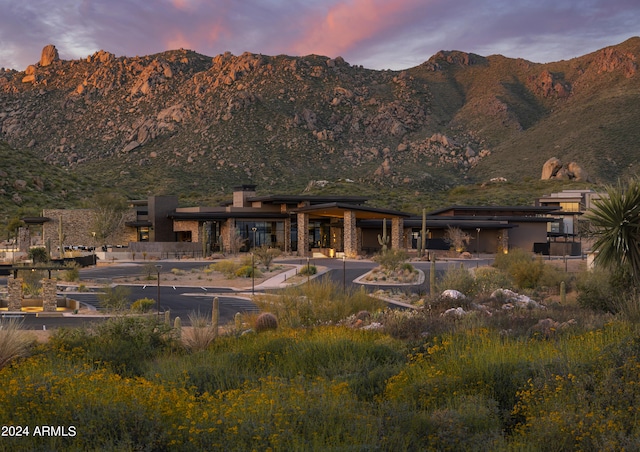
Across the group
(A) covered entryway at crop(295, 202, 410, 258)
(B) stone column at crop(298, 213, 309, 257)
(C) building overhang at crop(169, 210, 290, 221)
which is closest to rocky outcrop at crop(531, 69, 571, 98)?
(A) covered entryway at crop(295, 202, 410, 258)

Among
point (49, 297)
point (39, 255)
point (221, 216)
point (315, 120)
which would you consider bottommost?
point (49, 297)

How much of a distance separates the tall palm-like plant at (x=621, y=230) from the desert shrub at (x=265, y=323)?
1036 centimetres

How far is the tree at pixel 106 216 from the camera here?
2539 inches

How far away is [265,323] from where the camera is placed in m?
17.1

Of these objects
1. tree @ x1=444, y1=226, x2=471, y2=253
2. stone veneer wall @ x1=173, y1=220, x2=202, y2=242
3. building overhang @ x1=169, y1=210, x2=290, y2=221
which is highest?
building overhang @ x1=169, y1=210, x2=290, y2=221

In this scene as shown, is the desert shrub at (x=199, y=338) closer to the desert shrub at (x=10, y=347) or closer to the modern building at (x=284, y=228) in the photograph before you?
the desert shrub at (x=10, y=347)

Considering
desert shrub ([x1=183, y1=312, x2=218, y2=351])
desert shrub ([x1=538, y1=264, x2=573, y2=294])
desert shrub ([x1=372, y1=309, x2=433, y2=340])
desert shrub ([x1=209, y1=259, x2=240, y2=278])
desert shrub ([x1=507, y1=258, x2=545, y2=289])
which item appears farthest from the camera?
desert shrub ([x1=209, y1=259, x2=240, y2=278])

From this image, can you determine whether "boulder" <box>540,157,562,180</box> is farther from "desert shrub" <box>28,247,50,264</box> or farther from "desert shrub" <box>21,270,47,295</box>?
"desert shrub" <box>21,270,47,295</box>

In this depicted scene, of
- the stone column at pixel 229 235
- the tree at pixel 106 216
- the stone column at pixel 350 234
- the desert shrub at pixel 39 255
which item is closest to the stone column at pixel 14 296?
the desert shrub at pixel 39 255

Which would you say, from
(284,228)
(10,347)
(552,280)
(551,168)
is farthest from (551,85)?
(10,347)

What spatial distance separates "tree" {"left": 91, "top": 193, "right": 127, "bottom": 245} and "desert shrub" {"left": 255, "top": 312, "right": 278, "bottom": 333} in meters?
51.7

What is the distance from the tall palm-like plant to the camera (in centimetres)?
1791

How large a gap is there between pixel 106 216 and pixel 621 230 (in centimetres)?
5725

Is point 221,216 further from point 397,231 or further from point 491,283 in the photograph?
point 491,283
